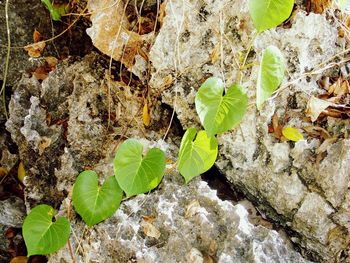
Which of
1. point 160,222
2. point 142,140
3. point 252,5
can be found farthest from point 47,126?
point 252,5

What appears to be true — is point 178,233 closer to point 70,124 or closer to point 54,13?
point 70,124

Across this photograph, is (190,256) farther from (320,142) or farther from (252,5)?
(252,5)

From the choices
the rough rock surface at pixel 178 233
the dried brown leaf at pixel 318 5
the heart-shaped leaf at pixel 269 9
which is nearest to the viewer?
the heart-shaped leaf at pixel 269 9

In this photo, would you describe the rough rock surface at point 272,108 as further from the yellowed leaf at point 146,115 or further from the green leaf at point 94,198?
the green leaf at point 94,198

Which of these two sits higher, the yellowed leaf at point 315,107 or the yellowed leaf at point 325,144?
the yellowed leaf at point 315,107

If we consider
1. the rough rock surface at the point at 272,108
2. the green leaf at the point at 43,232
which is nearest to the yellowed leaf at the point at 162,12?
the rough rock surface at the point at 272,108

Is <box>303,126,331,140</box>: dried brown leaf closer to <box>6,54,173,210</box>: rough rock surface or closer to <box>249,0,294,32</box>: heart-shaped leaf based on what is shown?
<box>249,0,294,32</box>: heart-shaped leaf

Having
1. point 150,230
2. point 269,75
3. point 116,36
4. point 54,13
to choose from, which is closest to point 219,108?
point 269,75
